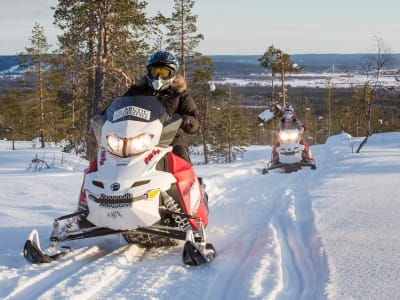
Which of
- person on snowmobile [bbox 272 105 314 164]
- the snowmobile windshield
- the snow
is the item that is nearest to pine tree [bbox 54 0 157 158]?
person on snowmobile [bbox 272 105 314 164]

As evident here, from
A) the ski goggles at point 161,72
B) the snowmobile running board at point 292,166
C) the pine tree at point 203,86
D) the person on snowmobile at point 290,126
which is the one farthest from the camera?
the pine tree at point 203,86

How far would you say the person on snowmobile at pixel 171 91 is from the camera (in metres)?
5.08

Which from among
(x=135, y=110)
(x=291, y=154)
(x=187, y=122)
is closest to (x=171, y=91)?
(x=187, y=122)

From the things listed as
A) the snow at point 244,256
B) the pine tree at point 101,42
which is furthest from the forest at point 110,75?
the snow at point 244,256

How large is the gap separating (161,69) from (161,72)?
0.03 meters

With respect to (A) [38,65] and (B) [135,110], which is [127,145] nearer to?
(B) [135,110]

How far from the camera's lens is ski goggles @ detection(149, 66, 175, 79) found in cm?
512

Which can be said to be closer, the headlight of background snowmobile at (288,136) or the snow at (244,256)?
the snow at (244,256)

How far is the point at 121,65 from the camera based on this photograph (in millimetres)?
19656

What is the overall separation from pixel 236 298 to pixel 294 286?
466mm

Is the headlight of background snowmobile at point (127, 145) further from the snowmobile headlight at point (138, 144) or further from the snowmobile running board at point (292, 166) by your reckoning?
the snowmobile running board at point (292, 166)

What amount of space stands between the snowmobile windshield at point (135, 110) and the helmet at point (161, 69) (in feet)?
1.73

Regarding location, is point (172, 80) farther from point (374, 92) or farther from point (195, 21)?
point (195, 21)

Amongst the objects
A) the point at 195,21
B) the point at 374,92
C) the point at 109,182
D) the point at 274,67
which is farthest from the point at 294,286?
the point at 274,67
